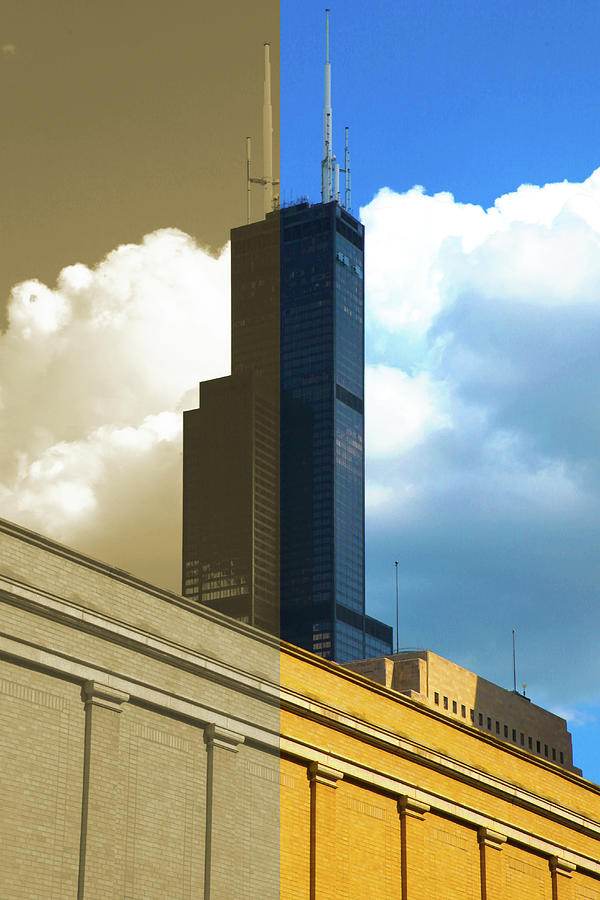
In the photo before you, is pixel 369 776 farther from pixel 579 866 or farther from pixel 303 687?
pixel 579 866

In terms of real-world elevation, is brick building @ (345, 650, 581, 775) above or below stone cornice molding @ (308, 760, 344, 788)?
above

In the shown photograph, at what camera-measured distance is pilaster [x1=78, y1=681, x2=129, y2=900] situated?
27359 millimetres

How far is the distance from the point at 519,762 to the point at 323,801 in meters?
11.5

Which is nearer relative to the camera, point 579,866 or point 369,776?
point 369,776

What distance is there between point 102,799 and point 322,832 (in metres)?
7.28

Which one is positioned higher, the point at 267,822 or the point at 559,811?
the point at 559,811

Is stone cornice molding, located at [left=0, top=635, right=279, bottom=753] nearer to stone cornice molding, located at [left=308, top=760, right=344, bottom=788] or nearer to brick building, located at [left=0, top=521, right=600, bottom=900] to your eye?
brick building, located at [left=0, top=521, right=600, bottom=900]

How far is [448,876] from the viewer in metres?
38.2

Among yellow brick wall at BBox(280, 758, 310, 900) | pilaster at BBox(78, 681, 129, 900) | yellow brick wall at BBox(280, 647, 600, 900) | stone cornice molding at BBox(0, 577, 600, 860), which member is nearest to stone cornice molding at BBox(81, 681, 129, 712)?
pilaster at BBox(78, 681, 129, 900)

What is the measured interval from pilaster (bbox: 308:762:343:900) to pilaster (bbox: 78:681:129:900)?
20.7 ft

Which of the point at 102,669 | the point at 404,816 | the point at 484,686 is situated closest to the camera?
the point at 102,669

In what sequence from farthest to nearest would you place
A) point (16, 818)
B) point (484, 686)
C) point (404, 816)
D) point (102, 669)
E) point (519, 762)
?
point (484, 686) → point (519, 762) → point (404, 816) → point (102, 669) → point (16, 818)

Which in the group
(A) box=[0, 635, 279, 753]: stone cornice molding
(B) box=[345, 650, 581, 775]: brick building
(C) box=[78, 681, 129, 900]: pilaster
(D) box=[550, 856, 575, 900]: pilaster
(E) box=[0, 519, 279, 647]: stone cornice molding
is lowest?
(C) box=[78, 681, 129, 900]: pilaster

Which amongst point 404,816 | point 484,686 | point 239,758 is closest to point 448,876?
point 404,816
